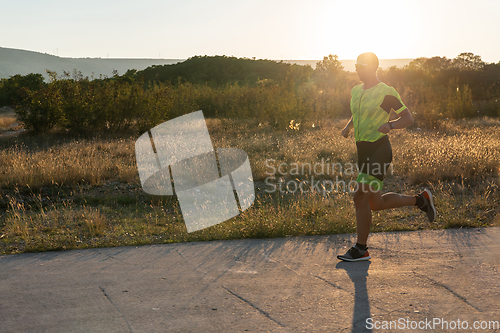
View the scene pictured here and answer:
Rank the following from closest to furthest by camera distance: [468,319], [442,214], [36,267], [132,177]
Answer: [468,319] < [36,267] < [442,214] < [132,177]

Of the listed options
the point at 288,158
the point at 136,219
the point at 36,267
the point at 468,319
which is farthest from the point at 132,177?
the point at 468,319

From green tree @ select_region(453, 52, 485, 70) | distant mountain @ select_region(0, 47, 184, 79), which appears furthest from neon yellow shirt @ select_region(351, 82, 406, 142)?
distant mountain @ select_region(0, 47, 184, 79)

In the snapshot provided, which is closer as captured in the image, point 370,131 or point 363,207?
point 370,131

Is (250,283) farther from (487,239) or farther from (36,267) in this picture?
(487,239)

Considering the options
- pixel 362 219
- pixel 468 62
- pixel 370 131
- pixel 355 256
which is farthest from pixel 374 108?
pixel 468 62

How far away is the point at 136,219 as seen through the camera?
239 inches

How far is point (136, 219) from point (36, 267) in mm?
2142

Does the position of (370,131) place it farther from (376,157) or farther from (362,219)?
(362,219)

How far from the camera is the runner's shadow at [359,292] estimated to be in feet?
9.05

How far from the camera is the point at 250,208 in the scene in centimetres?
626

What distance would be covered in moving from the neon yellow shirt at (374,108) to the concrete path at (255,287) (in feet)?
4.21

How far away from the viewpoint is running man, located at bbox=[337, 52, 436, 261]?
12.5 ft

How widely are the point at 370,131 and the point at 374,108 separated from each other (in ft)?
0.72

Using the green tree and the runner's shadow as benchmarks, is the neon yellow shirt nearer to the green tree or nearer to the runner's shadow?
the runner's shadow
